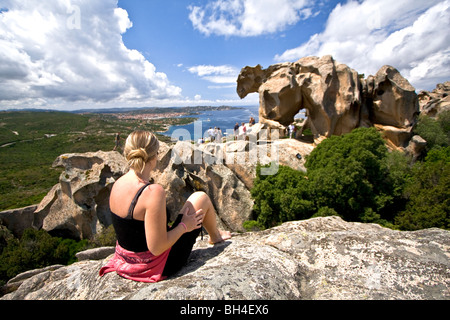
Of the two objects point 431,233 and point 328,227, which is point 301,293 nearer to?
point 328,227

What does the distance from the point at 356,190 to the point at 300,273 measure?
15036mm

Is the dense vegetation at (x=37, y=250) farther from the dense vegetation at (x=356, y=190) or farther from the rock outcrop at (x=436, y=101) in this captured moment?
the rock outcrop at (x=436, y=101)

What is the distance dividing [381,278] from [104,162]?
1924 cm

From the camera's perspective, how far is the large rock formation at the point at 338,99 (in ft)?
76.2

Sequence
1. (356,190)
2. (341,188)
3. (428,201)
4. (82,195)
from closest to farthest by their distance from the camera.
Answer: (428,201) → (341,188) → (356,190) → (82,195)

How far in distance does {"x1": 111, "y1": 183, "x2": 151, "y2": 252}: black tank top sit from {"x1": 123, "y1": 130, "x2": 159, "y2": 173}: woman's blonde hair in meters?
0.27

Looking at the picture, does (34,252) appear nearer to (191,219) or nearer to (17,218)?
(17,218)

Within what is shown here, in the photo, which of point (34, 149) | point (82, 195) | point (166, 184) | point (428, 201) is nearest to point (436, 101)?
point (428, 201)

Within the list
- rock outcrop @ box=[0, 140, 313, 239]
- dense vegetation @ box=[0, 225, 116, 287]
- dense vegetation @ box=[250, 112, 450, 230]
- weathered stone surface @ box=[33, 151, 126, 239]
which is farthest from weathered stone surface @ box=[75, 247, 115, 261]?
dense vegetation @ box=[250, 112, 450, 230]

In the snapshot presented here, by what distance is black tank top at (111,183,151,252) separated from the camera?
2.48 meters

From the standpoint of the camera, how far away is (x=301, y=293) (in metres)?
2.42

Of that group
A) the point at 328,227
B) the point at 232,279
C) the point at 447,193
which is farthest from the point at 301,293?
the point at 447,193

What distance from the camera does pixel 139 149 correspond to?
8.22 ft

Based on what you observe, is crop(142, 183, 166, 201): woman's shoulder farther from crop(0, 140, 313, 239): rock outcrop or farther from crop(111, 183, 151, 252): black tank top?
crop(0, 140, 313, 239): rock outcrop
